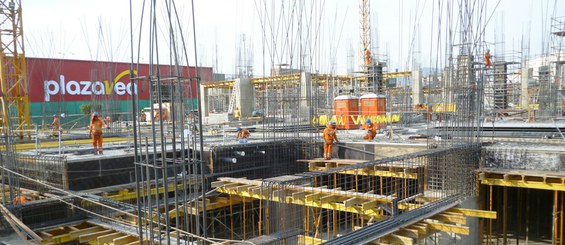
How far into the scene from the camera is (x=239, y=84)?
102 feet

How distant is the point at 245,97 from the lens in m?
31.2

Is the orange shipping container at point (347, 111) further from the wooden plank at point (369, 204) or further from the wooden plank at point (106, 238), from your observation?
the wooden plank at point (106, 238)

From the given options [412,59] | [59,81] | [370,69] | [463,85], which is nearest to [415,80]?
[412,59]

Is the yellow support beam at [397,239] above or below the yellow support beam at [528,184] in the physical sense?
below

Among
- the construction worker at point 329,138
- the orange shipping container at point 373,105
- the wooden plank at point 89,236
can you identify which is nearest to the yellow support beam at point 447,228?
the construction worker at point 329,138

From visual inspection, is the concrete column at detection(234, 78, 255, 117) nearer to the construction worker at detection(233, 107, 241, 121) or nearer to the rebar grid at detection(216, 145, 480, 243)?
the construction worker at detection(233, 107, 241, 121)

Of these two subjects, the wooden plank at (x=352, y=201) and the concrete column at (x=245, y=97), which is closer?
the wooden plank at (x=352, y=201)

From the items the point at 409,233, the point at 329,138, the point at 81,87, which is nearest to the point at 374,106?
the point at 329,138

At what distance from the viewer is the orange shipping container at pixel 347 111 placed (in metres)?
22.4

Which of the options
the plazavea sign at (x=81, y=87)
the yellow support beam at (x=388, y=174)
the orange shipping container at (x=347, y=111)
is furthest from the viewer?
the plazavea sign at (x=81, y=87)

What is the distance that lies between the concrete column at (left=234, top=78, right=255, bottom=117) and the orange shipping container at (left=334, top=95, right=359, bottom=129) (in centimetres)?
965

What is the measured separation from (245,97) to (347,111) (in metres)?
10.7

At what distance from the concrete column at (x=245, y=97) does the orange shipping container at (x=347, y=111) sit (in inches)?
380

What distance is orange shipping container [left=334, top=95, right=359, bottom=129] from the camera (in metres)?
22.4
